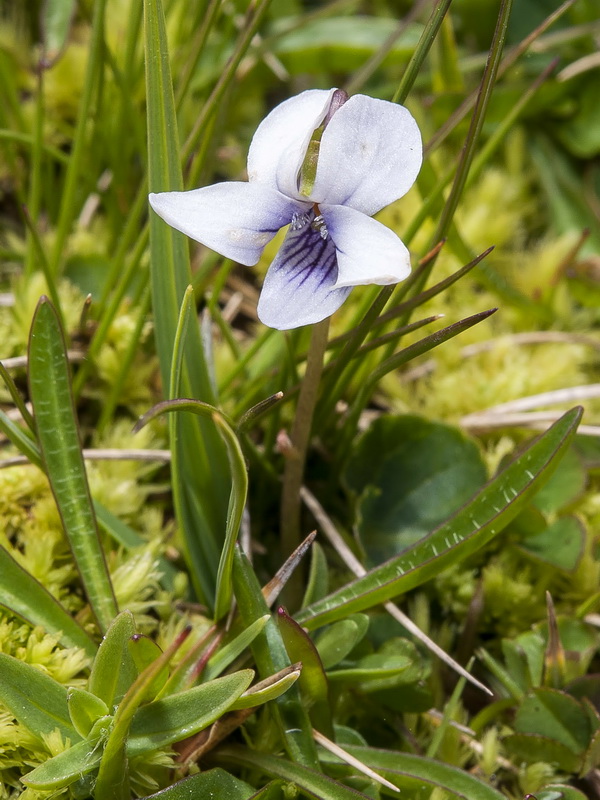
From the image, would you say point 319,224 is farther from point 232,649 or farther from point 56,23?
point 56,23

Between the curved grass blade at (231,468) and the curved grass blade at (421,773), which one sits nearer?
the curved grass blade at (231,468)

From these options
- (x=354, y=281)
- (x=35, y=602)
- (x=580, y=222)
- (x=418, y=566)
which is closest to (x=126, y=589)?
(x=35, y=602)

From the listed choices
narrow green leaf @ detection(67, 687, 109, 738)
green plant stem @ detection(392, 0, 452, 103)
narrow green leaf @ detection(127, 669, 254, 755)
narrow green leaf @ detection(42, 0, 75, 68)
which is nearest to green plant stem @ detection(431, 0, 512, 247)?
green plant stem @ detection(392, 0, 452, 103)

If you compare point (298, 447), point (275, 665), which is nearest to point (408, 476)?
point (298, 447)

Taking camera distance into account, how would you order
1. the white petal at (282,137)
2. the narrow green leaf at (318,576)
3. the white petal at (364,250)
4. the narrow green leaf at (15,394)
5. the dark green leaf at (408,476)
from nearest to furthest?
the white petal at (364,250) < the white petal at (282,137) < the narrow green leaf at (15,394) < the narrow green leaf at (318,576) < the dark green leaf at (408,476)

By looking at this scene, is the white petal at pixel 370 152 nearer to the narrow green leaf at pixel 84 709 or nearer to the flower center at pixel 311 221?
the flower center at pixel 311 221

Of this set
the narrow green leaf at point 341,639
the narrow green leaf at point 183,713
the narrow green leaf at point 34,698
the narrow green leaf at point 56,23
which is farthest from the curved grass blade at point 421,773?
the narrow green leaf at point 56,23

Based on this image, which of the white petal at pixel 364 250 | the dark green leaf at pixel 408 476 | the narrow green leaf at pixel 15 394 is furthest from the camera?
the dark green leaf at pixel 408 476
